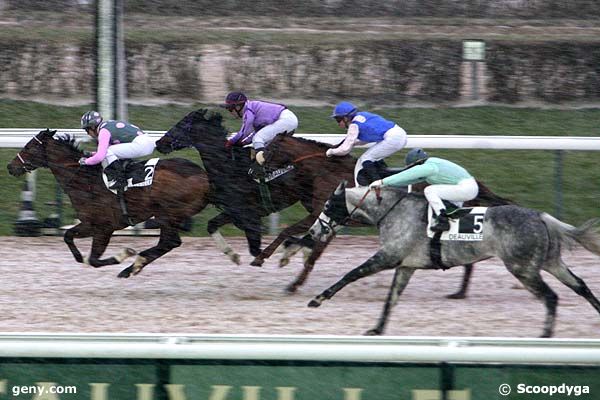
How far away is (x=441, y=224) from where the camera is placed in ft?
23.9

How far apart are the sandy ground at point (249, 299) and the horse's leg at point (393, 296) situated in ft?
0.72

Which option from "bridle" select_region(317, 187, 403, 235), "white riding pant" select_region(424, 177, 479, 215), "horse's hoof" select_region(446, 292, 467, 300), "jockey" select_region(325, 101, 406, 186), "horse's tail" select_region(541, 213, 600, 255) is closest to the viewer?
"horse's tail" select_region(541, 213, 600, 255)

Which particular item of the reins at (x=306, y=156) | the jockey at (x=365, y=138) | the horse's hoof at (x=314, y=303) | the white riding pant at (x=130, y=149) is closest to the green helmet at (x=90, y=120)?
the white riding pant at (x=130, y=149)

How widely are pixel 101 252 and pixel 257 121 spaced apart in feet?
5.09

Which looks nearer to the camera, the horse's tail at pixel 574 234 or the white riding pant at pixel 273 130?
the horse's tail at pixel 574 234

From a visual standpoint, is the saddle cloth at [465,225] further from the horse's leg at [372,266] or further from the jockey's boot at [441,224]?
the horse's leg at [372,266]

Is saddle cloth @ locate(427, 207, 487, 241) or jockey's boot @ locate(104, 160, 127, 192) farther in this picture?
jockey's boot @ locate(104, 160, 127, 192)

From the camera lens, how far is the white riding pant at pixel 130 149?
9.05 metres

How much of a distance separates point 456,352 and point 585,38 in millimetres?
13191

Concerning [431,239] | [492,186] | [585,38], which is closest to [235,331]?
[431,239]

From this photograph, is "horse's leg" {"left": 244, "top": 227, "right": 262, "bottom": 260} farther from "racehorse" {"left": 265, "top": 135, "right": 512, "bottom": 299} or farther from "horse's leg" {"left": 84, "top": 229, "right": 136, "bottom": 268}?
"horse's leg" {"left": 84, "top": 229, "right": 136, "bottom": 268}

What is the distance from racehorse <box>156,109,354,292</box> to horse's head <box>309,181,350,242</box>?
1193 millimetres

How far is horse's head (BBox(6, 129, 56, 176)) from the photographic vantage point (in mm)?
9320

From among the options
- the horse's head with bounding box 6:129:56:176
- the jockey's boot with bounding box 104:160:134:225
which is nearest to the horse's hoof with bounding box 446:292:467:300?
the jockey's boot with bounding box 104:160:134:225
